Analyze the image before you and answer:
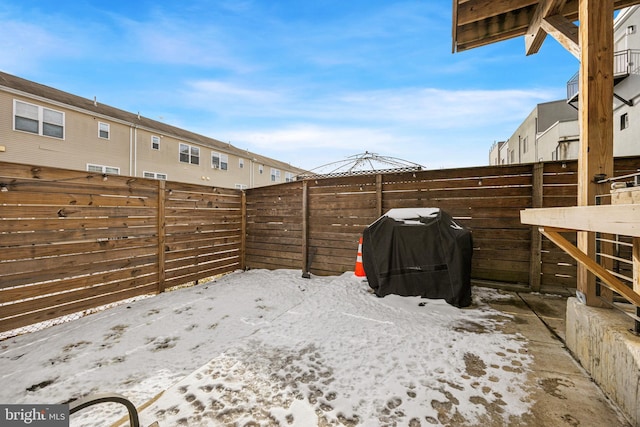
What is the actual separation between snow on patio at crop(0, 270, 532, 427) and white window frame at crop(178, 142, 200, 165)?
404 inches

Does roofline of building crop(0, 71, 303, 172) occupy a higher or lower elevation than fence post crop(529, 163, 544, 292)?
higher

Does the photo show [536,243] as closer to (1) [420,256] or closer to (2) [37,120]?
(1) [420,256]

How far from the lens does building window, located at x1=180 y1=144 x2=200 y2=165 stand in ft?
40.3

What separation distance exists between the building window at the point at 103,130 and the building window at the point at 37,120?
1.04m

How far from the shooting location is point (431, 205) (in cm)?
433

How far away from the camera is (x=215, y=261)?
559 centimetres

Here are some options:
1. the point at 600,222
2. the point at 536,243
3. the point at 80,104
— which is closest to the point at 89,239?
the point at 600,222

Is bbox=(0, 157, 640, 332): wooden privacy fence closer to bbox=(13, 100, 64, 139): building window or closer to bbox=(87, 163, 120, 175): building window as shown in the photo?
bbox=(87, 163, 120, 175): building window

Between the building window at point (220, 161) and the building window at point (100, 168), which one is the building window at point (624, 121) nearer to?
the building window at point (220, 161)

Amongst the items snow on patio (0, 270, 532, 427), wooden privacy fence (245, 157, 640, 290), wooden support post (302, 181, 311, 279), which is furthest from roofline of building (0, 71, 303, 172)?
wooden support post (302, 181, 311, 279)

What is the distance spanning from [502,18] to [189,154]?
12.9m

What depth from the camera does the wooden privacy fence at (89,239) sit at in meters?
2.99

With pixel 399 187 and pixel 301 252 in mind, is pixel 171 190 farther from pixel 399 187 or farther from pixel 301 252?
pixel 399 187

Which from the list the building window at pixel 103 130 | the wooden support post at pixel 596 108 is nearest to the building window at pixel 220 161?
the building window at pixel 103 130
